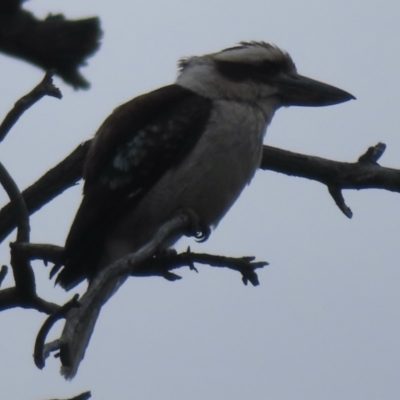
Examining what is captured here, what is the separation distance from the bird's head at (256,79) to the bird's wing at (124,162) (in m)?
0.30

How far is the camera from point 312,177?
362 centimetres

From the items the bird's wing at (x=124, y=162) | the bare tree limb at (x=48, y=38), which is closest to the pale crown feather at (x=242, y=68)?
the bird's wing at (x=124, y=162)

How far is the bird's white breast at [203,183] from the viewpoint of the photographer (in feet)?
11.3

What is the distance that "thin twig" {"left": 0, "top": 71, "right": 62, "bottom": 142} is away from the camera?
2389 millimetres

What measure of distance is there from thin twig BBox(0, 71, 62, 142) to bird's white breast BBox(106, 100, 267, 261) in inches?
40.6

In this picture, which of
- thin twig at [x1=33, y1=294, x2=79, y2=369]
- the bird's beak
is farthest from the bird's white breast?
thin twig at [x1=33, y1=294, x2=79, y2=369]

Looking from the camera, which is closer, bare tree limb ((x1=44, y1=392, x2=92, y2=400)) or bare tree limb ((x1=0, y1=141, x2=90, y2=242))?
bare tree limb ((x1=44, y1=392, x2=92, y2=400))

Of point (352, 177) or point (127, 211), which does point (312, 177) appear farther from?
point (127, 211)

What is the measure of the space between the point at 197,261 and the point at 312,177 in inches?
38.6

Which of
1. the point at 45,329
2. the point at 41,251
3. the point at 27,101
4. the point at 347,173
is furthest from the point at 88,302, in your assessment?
the point at 347,173

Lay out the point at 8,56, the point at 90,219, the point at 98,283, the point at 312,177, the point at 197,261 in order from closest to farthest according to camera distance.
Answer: the point at 8,56 → the point at 98,283 → the point at 197,261 → the point at 90,219 → the point at 312,177

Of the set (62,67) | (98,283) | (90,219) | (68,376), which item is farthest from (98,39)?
(90,219)

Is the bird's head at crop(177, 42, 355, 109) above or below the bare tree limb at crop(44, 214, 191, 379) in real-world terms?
above

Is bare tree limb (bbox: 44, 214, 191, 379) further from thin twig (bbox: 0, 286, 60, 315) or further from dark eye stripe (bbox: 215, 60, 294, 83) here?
dark eye stripe (bbox: 215, 60, 294, 83)
